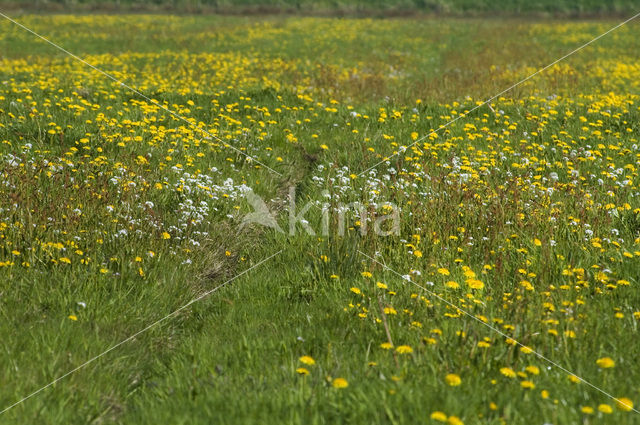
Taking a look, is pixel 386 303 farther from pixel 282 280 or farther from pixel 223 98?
pixel 223 98

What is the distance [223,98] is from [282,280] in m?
6.10

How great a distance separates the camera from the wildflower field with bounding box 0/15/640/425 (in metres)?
3.18

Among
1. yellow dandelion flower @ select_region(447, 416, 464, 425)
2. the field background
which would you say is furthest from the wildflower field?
the field background

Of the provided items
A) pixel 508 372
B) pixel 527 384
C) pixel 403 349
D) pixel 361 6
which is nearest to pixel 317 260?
pixel 403 349

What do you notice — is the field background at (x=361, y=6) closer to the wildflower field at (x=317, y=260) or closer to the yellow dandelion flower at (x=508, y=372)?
the wildflower field at (x=317, y=260)

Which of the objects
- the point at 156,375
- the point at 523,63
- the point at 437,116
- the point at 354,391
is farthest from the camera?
the point at 523,63

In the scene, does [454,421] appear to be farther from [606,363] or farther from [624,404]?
[606,363]

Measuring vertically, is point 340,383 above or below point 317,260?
above

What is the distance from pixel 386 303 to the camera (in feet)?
13.4

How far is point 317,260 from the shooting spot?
16.3 ft

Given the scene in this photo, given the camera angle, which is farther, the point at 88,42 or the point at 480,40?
the point at 480,40

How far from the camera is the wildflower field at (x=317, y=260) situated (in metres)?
3.18

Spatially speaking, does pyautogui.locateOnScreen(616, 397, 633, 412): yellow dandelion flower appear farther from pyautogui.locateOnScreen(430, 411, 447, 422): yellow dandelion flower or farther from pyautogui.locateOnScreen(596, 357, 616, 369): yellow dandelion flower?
pyautogui.locateOnScreen(430, 411, 447, 422): yellow dandelion flower

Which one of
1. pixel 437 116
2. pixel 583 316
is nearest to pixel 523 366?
pixel 583 316
